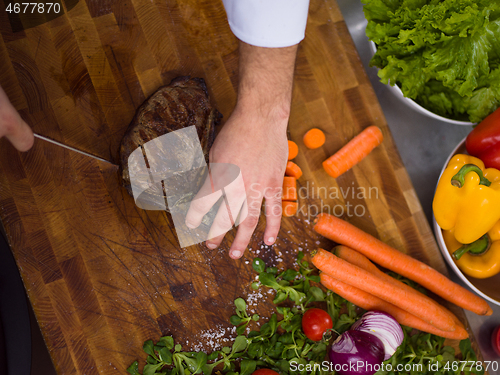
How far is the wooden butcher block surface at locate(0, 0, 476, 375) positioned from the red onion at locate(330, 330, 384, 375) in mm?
538

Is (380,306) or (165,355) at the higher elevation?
(165,355)

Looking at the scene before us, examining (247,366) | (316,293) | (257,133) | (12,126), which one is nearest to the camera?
(12,126)

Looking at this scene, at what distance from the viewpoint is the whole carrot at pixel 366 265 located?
6.98ft

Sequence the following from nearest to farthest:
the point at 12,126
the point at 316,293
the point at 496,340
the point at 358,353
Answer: the point at 12,126, the point at 358,353, the point at 316,293, the point at 496,340

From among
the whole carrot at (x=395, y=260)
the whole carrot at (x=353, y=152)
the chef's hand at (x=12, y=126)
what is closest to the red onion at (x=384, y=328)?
the whole carrot at (x=395, y=260)

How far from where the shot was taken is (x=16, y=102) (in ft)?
6.68

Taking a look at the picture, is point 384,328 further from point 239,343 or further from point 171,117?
point 171,117

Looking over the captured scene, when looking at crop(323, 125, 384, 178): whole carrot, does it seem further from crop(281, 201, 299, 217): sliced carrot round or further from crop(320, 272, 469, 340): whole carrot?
crop(320, 272, 469, 340): whole carrot

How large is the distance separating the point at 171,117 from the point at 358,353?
1.74m

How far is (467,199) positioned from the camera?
1901mm

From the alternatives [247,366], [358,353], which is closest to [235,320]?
[247,366]

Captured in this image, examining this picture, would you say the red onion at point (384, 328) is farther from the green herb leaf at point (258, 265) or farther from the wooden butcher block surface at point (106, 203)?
the green herb leaf at point (258, 265)

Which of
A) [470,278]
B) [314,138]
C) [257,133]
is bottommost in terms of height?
[470,278]

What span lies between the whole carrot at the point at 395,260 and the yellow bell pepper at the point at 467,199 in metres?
0.31
